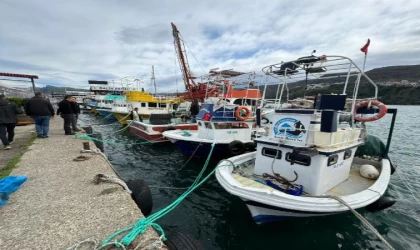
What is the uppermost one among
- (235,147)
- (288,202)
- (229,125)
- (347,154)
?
(229,125)

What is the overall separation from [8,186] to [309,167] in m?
6.21

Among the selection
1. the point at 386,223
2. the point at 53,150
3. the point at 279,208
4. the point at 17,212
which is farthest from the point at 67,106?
the point at 386,223

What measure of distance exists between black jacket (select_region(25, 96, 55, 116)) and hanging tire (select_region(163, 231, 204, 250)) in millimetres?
8237

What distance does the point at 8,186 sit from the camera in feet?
12.3

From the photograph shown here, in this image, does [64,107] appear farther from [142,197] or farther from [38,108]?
[142,197]

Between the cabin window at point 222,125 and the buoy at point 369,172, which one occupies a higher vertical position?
the cabin window at point 222,125

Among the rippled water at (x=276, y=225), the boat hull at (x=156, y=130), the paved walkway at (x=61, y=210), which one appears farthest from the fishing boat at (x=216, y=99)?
the paved walkway at (x=61, y=210)

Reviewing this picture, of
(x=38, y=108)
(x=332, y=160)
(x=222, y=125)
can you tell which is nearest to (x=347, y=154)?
(x=332, y=160)

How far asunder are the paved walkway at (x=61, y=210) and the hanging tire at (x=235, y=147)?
16.9ft

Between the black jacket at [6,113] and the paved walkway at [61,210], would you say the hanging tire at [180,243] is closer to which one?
the paved walkway at [61,210]

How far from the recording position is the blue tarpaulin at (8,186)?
3.48m

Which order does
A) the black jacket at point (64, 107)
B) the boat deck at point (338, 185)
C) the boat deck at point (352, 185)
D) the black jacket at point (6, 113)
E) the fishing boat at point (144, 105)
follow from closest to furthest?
the boat deck at point (338, 185) → the boat deck at point (352, 185) → the black jacket at point (6, 113) → the black jacket at point (64, 107) → the fishing boat at point (144, 105)

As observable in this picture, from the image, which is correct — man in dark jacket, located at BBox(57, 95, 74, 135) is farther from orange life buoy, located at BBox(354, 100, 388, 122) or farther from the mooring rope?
the mooring rope

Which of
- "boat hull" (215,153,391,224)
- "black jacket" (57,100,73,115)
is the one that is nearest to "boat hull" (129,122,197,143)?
"black jacket" (57,100,73,115)
